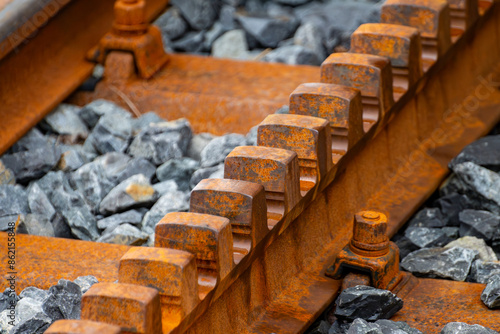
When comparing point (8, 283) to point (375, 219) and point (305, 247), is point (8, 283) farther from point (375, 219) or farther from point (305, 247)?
point (375, 219)

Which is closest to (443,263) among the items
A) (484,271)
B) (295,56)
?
(484,271)

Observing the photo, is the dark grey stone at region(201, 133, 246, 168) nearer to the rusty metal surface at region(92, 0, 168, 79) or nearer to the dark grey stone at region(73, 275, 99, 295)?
the rusty metal surface at region(92, 0, 168, 79)

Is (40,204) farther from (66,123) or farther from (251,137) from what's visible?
Answer: (251,137)

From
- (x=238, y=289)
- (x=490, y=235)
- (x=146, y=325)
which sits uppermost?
(x=146, y=325)

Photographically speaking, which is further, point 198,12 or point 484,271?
point 198,12

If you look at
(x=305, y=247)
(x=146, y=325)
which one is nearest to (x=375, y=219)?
(x=305, y=247)

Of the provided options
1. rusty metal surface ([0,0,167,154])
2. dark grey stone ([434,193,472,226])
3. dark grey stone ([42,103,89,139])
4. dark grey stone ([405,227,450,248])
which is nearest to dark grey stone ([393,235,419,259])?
dark grey stone ([405,227,450,248])

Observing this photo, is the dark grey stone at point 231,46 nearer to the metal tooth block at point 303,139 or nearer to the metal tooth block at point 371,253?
the metal tooth block at point 303,139

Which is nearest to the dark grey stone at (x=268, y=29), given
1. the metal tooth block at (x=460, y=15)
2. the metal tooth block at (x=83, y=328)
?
the metal tooth block at (x=460, y=15)

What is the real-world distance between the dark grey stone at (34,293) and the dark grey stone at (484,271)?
1.81m

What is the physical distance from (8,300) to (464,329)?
5.71 ft

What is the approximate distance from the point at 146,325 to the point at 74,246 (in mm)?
1324

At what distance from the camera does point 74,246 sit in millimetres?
3854

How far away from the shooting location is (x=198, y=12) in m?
6.75
